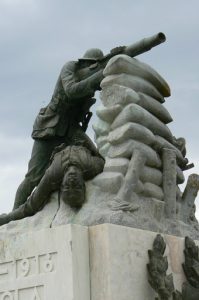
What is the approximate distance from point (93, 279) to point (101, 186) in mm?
984

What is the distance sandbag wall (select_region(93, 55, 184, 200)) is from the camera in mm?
7164

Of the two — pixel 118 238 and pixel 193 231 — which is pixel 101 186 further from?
pixel 193 231

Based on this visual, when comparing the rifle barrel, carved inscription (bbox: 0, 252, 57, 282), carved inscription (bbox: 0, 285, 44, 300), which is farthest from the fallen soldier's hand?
the rifle barrel

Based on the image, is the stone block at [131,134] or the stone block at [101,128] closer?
the stone block at [131,134]

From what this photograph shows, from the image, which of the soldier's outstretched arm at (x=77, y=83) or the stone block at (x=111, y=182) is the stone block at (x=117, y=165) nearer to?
the stone block at (x=111, y=182)

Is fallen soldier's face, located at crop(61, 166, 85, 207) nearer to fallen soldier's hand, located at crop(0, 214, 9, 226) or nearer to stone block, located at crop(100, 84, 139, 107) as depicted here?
stone block, located at crop(100, 84, 139, 107)

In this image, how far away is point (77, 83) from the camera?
8.02m

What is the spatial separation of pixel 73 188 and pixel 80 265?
2.72ft

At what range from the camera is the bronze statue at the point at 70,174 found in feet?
23.0

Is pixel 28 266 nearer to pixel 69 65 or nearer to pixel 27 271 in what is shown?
pixel 27 271

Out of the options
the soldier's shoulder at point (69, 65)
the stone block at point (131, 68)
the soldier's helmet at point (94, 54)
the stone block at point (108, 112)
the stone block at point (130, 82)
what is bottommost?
the stone block at point (108, 112)

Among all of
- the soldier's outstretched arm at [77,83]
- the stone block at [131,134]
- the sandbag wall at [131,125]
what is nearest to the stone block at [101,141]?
the sandbag wall at [131,125]

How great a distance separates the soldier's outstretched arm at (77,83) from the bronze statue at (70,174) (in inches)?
27.8

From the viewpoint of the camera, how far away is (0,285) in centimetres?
707
